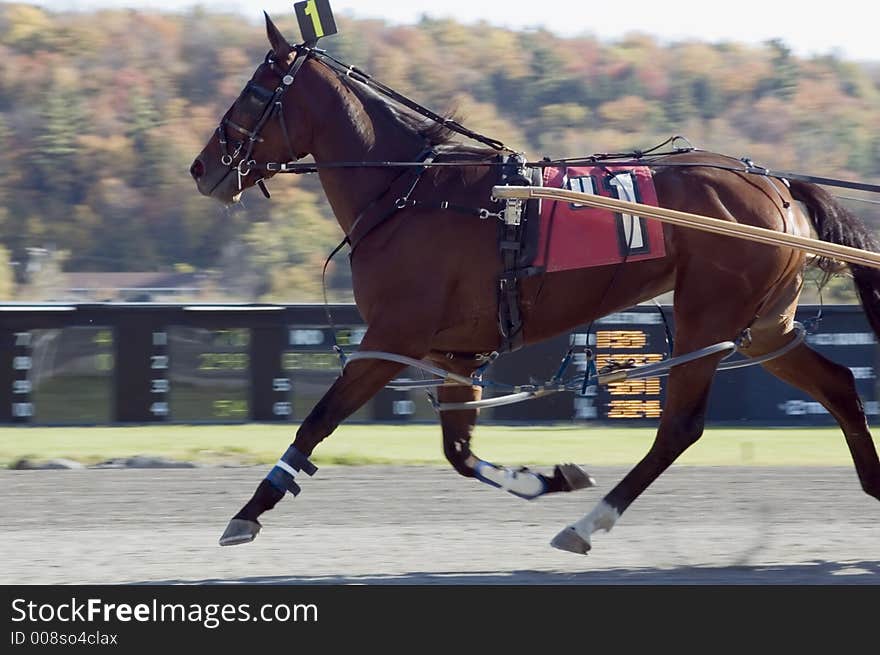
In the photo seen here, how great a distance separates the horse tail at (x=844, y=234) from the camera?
21.3ft

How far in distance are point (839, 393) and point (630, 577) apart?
1742 millimetres

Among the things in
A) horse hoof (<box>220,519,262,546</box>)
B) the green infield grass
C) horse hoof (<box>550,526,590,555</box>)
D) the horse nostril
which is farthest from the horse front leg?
the green infield grass

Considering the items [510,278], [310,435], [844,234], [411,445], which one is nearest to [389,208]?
[510,278]

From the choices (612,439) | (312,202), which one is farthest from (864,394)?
(312,202)

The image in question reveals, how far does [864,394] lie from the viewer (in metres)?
13.0

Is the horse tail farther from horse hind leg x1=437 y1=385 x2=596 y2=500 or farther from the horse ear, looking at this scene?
the horse ear

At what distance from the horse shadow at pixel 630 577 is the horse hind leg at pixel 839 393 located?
87 cm

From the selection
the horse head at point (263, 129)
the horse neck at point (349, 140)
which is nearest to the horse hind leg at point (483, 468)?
the horse neck at point (349, 140)

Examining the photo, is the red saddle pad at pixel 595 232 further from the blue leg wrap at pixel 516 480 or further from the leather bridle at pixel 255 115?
the leather bridle at pixel 255 115

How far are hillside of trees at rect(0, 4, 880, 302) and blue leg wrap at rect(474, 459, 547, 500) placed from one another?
1872 centimetres

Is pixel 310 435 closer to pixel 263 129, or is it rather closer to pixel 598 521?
pixel 598 521

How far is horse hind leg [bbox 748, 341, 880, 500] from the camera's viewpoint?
6.59 metres

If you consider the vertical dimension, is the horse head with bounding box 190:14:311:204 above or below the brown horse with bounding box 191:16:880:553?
above
